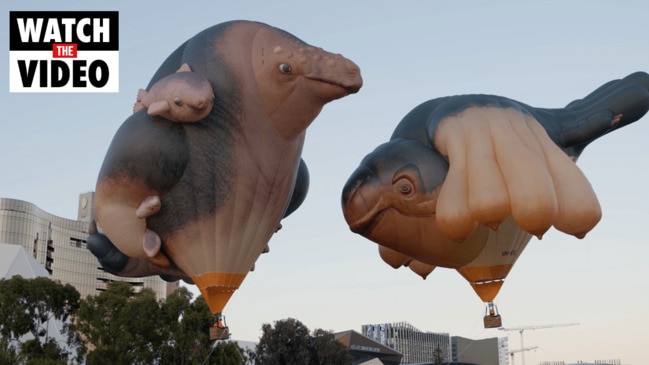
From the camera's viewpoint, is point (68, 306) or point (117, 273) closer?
point (117, 273)

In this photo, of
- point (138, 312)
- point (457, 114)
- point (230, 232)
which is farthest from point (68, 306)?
point (457, 114)

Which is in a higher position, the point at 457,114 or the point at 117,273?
the point at 457,114

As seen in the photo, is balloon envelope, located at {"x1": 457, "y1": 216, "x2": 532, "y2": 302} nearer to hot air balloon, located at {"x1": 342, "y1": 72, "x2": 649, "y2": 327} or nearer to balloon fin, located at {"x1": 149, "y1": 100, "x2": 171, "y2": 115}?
hot air balloon, located at {"x1": 342, "y1": 72, "x2": 649, "y2": 327}

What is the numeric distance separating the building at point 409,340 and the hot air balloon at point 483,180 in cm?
7741

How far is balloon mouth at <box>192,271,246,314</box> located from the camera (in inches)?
409

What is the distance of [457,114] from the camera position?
10.3m

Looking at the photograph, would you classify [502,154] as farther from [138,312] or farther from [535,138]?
[138,312]

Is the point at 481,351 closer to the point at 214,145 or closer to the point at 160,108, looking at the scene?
the point at 214,145

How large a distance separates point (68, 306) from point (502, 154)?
739 inches

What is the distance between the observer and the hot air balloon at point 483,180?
9.19m

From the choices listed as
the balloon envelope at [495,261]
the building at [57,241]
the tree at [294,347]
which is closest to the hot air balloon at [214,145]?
the balloon envelope at [495,261]

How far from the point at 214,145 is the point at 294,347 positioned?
26516 millimetres

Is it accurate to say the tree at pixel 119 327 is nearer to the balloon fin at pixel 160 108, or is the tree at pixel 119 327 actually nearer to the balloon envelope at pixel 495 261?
the balloon envelope at pixel 495 261

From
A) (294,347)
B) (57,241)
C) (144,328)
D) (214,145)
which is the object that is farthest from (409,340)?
(214,145)
